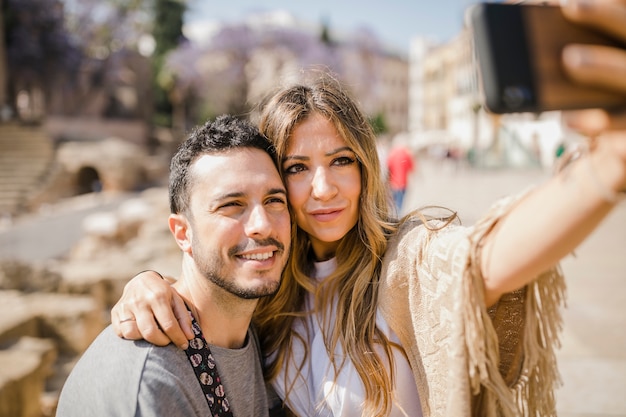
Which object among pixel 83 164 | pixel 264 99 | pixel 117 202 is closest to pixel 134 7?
pixel 83 164

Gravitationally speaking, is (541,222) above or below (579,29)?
below

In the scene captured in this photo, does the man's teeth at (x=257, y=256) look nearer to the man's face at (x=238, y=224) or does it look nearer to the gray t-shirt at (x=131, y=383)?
the man's face at (x=238, y=224)

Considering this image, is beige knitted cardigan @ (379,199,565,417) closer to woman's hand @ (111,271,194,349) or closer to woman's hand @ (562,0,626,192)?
woman's hand @ (562,0,626,192)

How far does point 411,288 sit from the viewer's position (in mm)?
1524

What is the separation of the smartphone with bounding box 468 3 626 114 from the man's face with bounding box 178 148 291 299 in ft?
3.34

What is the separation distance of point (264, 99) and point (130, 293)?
1.05 meters

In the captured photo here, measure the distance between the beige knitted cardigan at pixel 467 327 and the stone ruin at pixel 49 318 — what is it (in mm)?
2235

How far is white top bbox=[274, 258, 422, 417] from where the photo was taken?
166cm

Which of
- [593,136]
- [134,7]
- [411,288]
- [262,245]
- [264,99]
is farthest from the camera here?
[134,7]

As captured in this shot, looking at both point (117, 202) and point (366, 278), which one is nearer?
point (366, 278)

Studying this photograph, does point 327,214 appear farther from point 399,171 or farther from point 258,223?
point 399,171

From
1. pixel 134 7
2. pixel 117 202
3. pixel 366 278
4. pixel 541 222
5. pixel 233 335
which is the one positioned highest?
pixel 134 7

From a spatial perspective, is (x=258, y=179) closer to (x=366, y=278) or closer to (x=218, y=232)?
(x=218, y=232)

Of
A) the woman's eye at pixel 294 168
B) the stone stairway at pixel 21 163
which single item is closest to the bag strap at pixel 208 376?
the woman's eye at pixel 294 168
